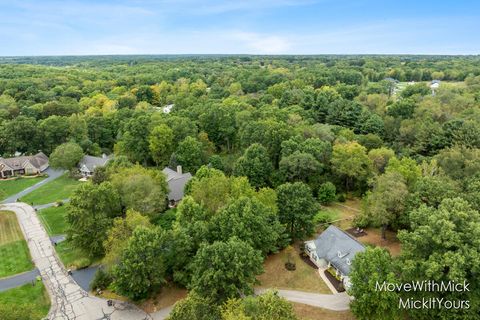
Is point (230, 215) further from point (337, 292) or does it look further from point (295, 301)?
point (337, 292)

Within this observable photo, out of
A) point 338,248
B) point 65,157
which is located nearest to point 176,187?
point 338,248

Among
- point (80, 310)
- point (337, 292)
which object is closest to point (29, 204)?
point (80, 310)

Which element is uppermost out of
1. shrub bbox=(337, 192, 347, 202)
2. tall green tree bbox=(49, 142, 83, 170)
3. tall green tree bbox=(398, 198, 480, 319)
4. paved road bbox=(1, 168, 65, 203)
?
tall green tree bbox=(398, 198, 480, 319)

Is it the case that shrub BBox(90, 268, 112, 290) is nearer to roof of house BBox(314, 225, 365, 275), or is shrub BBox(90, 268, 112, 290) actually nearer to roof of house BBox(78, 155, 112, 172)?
roof of house BBox(314, 225, 365, 275)

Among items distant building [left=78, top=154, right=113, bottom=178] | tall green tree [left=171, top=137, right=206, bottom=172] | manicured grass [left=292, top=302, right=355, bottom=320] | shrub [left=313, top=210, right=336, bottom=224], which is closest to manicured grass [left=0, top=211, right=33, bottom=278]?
distant building [left=78, top=154, right=113, bottom=178]

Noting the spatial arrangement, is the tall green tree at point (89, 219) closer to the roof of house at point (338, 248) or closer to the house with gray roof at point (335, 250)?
the house with gray roof at point (335, 250)

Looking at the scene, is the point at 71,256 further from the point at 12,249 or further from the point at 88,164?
the point at 88,164

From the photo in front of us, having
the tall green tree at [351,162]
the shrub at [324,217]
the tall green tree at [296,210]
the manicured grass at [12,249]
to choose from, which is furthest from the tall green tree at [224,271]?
the tall green tree at [351,162]
